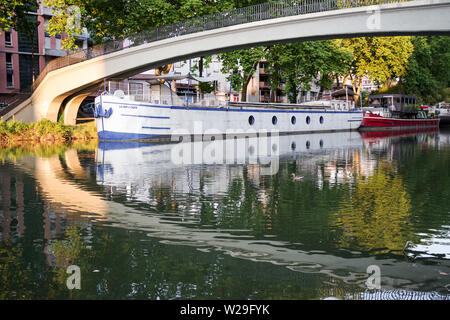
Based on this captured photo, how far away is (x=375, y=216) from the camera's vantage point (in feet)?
26.6

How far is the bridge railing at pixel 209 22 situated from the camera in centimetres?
2394

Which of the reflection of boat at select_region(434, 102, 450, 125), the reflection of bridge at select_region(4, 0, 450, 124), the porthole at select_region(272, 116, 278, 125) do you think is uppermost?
the reflection of bridge at select_region(4, 0, 450, 124)

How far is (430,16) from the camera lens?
1916cm

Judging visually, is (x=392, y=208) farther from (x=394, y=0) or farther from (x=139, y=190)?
(x=394, y=0)

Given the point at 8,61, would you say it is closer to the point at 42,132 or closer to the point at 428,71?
the point at 42,132

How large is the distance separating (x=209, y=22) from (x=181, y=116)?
214 inches

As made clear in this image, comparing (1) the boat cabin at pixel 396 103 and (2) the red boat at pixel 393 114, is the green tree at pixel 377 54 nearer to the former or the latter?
(1) the boat cabin at pixel 396 103

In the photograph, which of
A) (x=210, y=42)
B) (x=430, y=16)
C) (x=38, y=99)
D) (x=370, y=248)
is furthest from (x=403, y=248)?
(x=38, y=99)

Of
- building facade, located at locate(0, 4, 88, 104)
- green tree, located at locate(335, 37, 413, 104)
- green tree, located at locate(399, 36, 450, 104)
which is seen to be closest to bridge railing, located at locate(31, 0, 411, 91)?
building facade, located at locate(0, 4, 88, 104)

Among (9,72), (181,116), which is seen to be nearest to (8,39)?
(9,72)

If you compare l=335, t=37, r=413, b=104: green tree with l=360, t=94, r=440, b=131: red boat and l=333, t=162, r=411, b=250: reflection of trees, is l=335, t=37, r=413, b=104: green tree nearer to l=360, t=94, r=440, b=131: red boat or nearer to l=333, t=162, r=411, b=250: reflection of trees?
l=360, t=94, r=440, b=131: red boat

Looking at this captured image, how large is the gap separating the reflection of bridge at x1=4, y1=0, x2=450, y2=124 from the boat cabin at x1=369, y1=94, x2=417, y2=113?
24356mm

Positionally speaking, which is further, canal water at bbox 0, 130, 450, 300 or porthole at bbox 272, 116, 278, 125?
porthole at bbox 272, 116, 278, 125

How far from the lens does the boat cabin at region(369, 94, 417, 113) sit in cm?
4900
